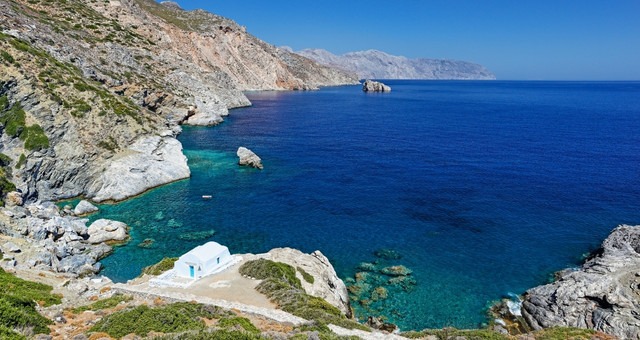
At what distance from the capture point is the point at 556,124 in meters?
108

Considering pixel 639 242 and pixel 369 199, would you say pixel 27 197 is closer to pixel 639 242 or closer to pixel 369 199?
pixel 369 199

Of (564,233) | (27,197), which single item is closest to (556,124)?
(564,233)

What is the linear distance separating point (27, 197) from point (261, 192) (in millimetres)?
26604

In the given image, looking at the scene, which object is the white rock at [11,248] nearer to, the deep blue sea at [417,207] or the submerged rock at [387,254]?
the deep blue sea at [417,207]

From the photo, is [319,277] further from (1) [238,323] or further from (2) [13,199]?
(2) [13,199]

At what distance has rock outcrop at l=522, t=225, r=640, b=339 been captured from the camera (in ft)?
89.7

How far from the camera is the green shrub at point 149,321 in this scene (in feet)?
62.1

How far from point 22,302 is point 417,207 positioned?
1585 inches

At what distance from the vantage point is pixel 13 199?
4053 centimetres

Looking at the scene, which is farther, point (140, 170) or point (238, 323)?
point (140, 170)

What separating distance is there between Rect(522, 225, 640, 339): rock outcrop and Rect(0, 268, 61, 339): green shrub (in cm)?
3166

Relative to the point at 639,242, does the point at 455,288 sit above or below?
below

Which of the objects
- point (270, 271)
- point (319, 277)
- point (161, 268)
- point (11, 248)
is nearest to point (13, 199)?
point (11, 248)

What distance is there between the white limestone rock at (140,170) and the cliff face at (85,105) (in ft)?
0.44
